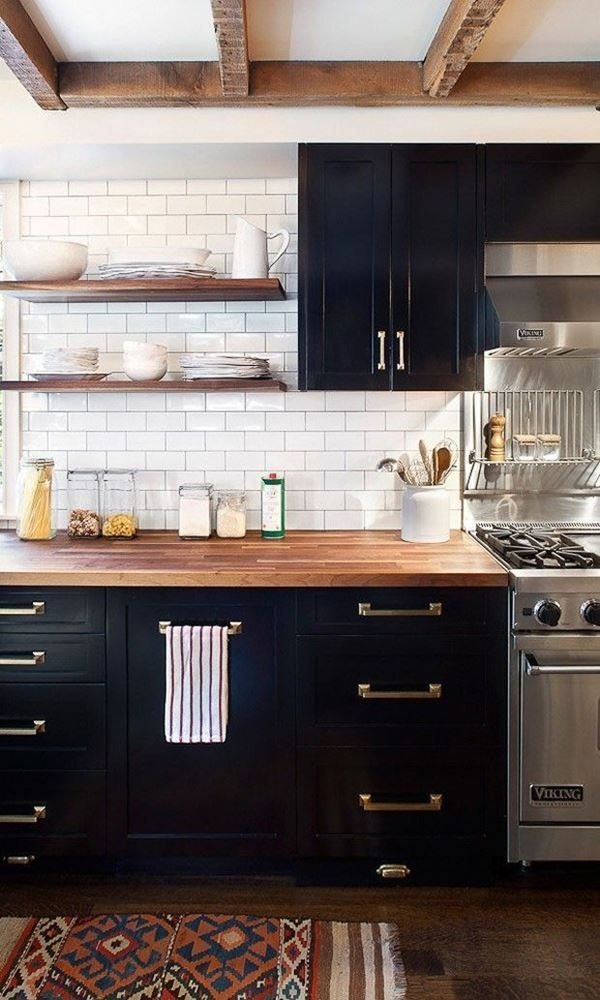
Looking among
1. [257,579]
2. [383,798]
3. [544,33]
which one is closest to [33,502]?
[257,579]

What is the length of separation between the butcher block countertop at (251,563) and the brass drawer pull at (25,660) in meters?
0.24

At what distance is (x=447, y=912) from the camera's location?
94.9 inches

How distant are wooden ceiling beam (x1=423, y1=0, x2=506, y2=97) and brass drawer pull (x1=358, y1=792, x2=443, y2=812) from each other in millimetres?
2362

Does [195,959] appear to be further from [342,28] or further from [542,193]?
[342,28]

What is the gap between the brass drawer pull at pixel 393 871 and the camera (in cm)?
253

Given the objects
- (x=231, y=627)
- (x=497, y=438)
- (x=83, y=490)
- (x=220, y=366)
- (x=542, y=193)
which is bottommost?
(x=231, y=627)

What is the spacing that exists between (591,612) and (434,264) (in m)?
1.34

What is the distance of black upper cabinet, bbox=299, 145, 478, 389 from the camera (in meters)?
2.81

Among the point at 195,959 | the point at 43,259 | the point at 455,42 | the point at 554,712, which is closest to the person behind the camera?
the point at 195,959

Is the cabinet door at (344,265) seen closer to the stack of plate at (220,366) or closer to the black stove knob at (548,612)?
the stack of plate at (220,366)

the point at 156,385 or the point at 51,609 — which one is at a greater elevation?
the point at 156,385

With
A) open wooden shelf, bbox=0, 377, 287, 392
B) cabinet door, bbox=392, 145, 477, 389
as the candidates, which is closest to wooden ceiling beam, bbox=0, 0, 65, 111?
open wooden shelf, bbox=0, 377, 287, 392

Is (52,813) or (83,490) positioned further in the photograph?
(83,490)

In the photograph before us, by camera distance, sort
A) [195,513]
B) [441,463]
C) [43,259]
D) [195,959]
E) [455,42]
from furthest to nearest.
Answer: [195,513], [441,463], [43,259], [455,42], [195,959]
